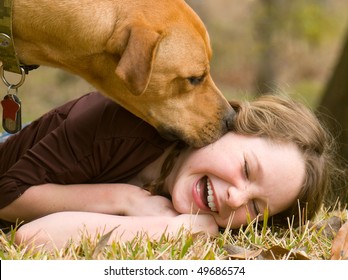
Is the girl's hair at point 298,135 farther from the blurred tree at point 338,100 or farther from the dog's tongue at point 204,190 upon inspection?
the blurred tree at point 338,100

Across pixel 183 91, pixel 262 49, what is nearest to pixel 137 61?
pixel 183 91

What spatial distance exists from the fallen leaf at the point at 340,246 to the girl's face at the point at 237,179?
1.37 feet

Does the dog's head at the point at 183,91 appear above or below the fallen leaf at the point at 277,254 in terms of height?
above

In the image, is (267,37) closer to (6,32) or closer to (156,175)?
(156,175)

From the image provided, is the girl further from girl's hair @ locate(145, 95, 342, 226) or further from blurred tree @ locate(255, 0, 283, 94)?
blurred tree @ locate(255, 0, 283, 94)

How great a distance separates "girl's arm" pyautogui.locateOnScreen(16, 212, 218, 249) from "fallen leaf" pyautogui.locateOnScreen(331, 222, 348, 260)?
60cm

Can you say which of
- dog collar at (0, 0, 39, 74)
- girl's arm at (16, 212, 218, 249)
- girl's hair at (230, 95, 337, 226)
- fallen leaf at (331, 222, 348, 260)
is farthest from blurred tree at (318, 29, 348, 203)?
dog collar at (0, 0, 39, 74)

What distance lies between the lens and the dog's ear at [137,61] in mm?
Result: 3010

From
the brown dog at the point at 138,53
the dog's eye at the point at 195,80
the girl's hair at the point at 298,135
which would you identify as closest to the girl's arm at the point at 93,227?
the brown dog at the point at 138,53

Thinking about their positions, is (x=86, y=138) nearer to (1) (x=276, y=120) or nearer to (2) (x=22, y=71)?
(2) (x=22, y=71)

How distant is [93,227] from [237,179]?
0.76 m

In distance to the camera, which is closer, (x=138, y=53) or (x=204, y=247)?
(x=204, y=247)

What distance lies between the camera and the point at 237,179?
321 cm

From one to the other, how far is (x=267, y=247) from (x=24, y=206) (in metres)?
1.26
